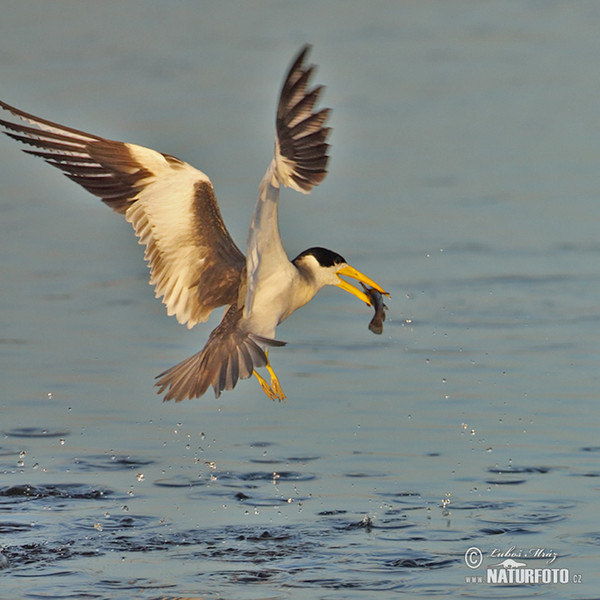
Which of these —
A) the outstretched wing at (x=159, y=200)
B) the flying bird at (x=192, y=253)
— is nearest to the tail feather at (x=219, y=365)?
the flying bird at (x=192, y=253)

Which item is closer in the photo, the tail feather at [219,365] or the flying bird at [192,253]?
the tail feather at [219,365]

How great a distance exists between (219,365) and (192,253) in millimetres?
1061

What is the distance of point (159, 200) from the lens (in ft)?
26.6

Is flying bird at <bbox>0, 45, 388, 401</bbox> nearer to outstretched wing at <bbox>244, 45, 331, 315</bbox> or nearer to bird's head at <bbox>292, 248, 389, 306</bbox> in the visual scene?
bird's head at <bbox>292, 248, 389, 306</bbox>

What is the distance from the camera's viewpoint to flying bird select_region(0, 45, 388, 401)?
24.9 ft

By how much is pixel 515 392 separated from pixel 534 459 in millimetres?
855

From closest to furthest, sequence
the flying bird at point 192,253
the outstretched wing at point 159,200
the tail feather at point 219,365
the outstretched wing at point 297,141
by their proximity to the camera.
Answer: the outstretched wing at point 297,141 → the tail feather at point 219,365 → the flying bird at point 192,253 → the outstretched wing at point 159,200

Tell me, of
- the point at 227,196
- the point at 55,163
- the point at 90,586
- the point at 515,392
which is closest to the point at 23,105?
the point at 227,196

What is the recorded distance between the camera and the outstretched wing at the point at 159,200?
8086mm

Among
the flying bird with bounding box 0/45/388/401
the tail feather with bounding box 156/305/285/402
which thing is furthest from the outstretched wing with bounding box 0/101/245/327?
the tail feather with bounding box 156/305/285/402

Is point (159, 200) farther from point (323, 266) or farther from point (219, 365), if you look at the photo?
point (219, 365)

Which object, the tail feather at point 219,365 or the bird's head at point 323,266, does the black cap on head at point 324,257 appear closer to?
the bird's head at point 323,266

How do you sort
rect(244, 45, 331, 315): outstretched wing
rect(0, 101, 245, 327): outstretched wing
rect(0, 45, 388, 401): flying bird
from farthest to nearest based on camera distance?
rect(0, 101, 245, 327): outstretched wing → rect(0, 45, 388, 401): flying bird → rect(244, 45, 331, 315): outstretched wing

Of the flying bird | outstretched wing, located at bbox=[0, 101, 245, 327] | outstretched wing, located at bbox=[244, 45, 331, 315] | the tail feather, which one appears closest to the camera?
outstretched wing, located at bbox=[244, 45, 331, 315]
